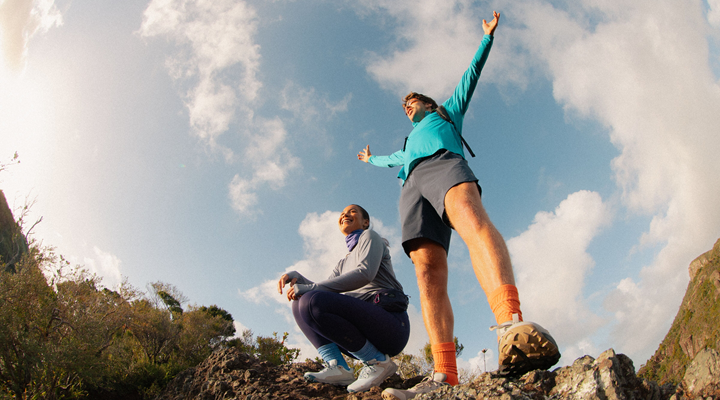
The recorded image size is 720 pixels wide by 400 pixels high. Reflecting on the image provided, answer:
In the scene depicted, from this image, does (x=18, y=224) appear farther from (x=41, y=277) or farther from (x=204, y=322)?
(x=204, y=322)

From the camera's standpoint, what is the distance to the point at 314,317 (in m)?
2.42

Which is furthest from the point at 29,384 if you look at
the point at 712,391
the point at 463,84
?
the point at 712,391

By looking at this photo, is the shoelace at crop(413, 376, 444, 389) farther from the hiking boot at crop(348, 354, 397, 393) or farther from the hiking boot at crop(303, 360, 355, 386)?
the hiking boot at crop(303, 360, 355, 386)

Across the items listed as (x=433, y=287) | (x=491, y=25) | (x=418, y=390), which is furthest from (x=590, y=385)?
(x=491, y=25)

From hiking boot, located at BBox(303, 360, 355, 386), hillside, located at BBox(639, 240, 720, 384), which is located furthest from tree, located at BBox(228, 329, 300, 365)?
hillside, located at BBox(639, 240, 720, 384)

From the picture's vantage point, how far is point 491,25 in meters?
2.84

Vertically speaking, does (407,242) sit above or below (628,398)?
above

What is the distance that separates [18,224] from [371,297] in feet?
44.0

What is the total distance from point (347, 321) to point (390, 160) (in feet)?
5.78

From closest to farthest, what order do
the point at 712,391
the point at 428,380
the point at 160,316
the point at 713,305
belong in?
the point at 712,391 → the point at 428,380 → the point at 160,316 → the point at 713,305

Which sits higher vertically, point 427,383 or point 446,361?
point 446,361

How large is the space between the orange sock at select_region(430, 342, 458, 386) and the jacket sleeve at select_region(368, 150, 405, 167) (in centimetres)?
177

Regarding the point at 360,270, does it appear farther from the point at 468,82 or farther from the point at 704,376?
the point at 704,376

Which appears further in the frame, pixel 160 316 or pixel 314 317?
pixel 160 316
